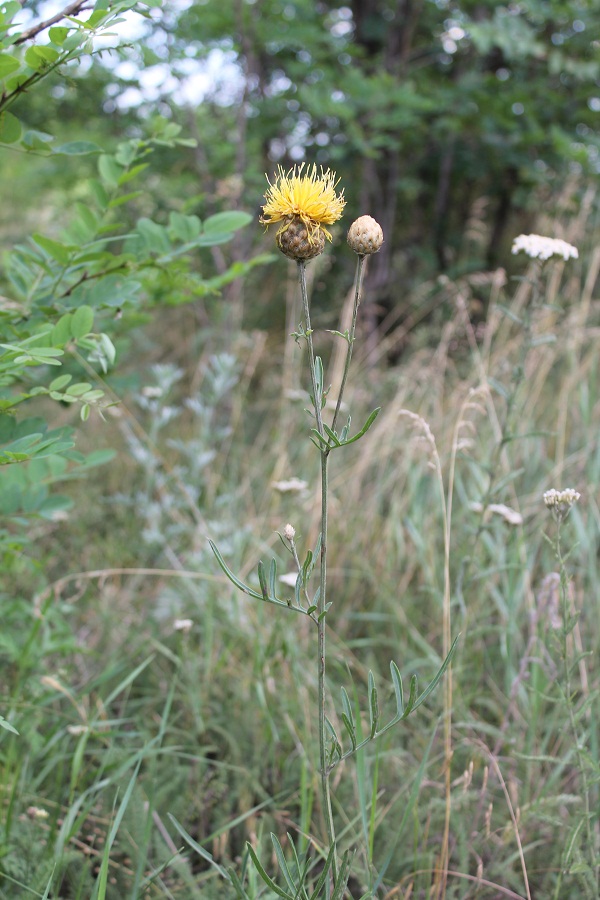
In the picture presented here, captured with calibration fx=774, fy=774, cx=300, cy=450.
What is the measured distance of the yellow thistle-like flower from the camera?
0.92 m

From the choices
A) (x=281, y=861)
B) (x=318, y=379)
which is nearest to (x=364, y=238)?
(x=318, y=379)

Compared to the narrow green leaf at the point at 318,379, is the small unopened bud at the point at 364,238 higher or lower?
higher

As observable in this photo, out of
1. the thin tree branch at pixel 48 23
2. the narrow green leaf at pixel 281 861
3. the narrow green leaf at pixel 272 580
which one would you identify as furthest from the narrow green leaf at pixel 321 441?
the thin tree branch at pixel 48 23

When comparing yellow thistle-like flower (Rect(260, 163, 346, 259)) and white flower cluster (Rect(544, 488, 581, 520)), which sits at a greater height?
yellow thistle-like flower (Rect(260, 163, 346, 259))

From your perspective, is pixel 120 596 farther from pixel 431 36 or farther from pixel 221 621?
pixel 431 36

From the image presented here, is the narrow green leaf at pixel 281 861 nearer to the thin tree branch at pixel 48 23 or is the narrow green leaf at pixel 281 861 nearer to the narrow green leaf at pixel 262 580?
the narrow green leaf at pixel 262 580

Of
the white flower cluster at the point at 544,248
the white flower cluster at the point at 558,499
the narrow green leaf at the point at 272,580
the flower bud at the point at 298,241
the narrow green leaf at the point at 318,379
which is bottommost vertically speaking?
the white flower cluster at the point at 558,499

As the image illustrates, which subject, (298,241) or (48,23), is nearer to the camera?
(298,241)

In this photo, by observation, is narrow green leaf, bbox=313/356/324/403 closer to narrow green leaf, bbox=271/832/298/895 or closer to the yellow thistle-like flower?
the yellow thistle-like flower

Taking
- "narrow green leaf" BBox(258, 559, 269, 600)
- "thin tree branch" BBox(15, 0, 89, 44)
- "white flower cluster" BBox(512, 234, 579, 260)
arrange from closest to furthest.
→ "narrow green leaf" BBox(258, 559, 269, 600), "thin tree branch" BBox(15, 0, 89, 44), "white flower cluster" BBox(512, 234, 579, 260)

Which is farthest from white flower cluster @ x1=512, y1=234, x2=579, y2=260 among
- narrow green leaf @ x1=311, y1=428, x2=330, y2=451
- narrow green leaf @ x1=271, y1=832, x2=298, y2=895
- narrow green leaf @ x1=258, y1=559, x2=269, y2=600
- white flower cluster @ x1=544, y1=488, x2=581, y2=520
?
narrow green leaf @ x1=271, y1=832, x2=298, y2=895

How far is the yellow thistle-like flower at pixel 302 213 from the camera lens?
0.92 m

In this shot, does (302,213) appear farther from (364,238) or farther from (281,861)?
(281,861)

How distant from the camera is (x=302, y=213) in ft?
3.07
